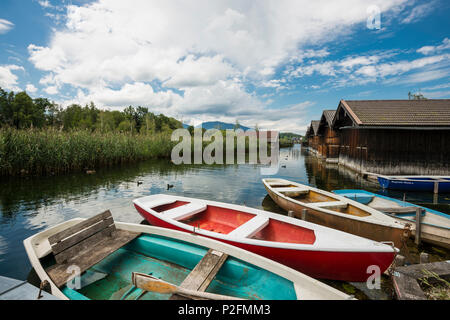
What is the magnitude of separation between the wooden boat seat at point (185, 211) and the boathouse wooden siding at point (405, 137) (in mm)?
12630

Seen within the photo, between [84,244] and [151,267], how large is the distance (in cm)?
123

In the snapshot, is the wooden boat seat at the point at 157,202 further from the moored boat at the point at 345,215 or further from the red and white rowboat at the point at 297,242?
the moored boat at the point at 345,215

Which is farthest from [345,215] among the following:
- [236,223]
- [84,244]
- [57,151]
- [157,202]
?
[57,151]

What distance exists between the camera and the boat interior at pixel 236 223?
444 cm

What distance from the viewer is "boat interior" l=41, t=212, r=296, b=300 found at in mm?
2844

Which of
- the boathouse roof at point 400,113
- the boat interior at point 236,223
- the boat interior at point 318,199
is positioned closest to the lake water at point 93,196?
the boat interior at point 318,199

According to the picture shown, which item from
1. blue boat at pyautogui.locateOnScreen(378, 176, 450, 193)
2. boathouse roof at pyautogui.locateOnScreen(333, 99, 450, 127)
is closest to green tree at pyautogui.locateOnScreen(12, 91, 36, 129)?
boathouse roof at pyautogui.locateOnScreen(333, 99, 450, 127)

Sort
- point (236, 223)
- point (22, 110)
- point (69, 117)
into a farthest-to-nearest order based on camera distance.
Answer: point (69, 117), point (22, 110), point (236, 223)

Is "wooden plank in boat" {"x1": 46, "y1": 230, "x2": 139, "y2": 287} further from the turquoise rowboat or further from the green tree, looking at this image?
the green tree

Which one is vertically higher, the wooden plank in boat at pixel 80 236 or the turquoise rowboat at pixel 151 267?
the wooden plank in boat at pixel 80 236

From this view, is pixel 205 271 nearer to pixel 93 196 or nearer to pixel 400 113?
pixel 93 196

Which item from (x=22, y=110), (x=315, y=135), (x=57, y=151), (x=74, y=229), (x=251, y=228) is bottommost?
(x=251, y=228)

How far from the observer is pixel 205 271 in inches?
118

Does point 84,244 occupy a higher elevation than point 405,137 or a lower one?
lower
